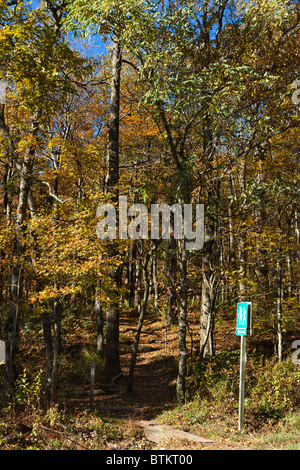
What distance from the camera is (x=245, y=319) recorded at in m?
6.68

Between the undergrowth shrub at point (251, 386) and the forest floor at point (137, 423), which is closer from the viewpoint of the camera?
the forest floor at point (137, 423)

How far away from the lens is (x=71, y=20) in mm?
8812

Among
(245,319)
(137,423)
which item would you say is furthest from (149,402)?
(245,319)

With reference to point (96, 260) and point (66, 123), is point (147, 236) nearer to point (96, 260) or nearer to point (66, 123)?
point (96, 260)

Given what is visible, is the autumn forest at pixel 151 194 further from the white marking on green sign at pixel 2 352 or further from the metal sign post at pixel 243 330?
the metal sign post at pixel 243 330

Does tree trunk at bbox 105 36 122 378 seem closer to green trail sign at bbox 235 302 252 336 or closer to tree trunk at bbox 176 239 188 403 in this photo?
tree trunk at bbox 176 239 188 403

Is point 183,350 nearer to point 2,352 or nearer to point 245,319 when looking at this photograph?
point 245,319

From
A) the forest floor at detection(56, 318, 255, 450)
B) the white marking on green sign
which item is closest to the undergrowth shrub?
the forest floor at detection(56, 318, 255, 450)

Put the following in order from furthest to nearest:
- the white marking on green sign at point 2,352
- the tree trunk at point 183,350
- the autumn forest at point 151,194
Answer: the tree trunk at point 183,350, the white marking on green sign at point 2,352, the autumn forest at point 151,194

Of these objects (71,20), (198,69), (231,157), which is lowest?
(231,157)

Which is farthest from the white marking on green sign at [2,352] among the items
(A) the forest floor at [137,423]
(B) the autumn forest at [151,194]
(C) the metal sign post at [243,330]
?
(C) the metal sign post at [243,330]

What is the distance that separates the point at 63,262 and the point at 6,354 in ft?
10.4

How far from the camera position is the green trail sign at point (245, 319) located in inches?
262

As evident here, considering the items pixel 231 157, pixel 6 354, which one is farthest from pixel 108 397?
pixel 231 157
